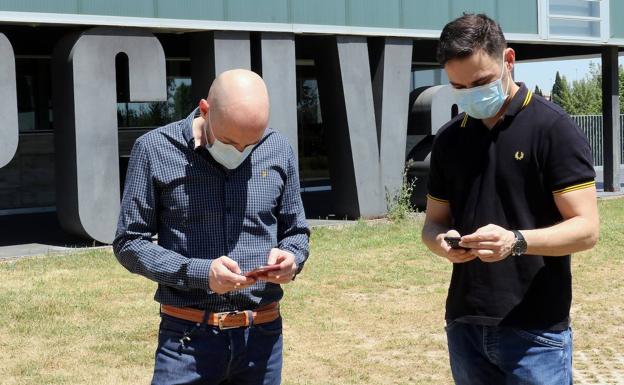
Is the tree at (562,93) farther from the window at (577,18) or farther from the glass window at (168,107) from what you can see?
the glass window at (168,107)

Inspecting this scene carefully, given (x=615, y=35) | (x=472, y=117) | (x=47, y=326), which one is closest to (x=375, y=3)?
(x=615, y=35)

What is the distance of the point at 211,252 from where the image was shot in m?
3.43

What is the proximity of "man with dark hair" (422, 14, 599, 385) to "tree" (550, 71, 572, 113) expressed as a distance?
57.5 meters

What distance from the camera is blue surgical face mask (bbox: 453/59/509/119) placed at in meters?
3.24

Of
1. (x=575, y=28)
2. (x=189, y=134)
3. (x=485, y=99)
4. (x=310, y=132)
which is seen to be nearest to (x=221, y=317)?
(x=189, y=134)

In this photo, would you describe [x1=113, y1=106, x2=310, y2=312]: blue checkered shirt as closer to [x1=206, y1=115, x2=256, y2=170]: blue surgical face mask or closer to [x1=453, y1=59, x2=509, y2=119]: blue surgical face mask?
[x1=206, y1=115, x2=256, y2=170]: blue surgical face mask

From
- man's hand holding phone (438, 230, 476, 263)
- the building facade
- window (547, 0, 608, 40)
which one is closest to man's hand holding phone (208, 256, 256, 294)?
man's hand holding phone (438, 230, 476, 263)

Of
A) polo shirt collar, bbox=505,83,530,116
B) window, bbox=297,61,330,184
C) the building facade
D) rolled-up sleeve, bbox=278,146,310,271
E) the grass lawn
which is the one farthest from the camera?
window, bbox=297,61,330,184

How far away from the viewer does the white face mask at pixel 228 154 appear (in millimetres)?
3303

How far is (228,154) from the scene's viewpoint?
334 centimetres

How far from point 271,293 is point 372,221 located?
1231cm

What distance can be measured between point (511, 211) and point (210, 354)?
1126mm

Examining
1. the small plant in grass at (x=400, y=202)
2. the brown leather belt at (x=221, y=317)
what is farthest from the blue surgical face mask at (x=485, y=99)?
the small plant in grass at (x=400, y=202)

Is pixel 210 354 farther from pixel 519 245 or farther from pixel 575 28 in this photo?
pixel 575 28
